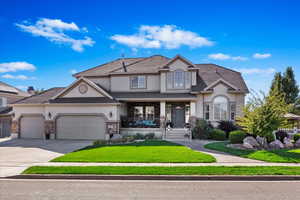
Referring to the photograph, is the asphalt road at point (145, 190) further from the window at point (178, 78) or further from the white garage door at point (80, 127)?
the window at point (178, 78)

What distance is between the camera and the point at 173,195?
224 inches

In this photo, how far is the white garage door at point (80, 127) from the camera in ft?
63.1

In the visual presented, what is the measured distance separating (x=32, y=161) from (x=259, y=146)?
1350 centimetres

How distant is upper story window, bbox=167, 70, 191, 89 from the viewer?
20781mm

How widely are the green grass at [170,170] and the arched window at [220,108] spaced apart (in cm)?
1166

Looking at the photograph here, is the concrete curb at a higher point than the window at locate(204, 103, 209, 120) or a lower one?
lower

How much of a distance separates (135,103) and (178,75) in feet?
18.7

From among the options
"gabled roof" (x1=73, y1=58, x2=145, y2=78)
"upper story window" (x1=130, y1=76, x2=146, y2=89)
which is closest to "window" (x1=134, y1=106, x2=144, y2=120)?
"upper story window" (x1=130, y1=76, x2=146, y2=89)

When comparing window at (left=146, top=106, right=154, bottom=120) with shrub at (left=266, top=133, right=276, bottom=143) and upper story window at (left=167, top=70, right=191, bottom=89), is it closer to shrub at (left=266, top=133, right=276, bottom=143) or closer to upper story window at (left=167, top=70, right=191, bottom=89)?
upper story window at (left=167, top=70, right=191, bottom=89)

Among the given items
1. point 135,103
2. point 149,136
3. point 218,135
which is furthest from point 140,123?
point 218,135

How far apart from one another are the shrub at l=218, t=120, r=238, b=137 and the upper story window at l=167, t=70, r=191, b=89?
527 cm

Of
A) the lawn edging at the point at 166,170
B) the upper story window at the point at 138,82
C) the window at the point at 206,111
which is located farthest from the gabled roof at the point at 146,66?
the lawn edging at the point at 166,170

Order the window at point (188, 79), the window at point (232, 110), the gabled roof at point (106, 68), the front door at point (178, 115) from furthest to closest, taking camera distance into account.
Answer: the gabled roof at point (106, 68) → the front door at point (178, 115) → the window at point (188, 79) → the window at point (232, 110)

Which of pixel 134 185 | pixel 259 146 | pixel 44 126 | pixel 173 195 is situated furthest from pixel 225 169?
pixel 44 126
